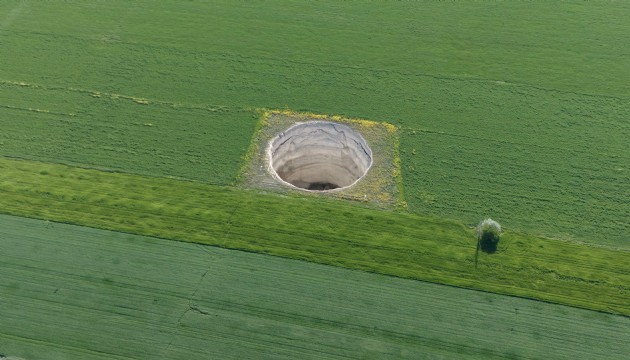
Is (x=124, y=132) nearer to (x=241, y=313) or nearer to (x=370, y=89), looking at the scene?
(x=241, y=313)

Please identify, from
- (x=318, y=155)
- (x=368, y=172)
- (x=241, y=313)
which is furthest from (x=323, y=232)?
(x=318, y=155)

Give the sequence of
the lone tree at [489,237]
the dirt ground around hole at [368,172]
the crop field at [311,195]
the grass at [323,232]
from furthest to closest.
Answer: the dirt ground around hole at [368,172] → the lone tree at [489,237] → the grass at [323,232] → the crop field at [311,195]

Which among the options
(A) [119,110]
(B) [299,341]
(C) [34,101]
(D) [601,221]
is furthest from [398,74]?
(C) [34,101]

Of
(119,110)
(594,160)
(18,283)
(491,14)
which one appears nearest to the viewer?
(18,283)

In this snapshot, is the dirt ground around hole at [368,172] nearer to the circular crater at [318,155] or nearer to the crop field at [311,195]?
the crop field at [311,195]

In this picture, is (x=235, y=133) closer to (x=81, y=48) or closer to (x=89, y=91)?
(x=89, y=91)

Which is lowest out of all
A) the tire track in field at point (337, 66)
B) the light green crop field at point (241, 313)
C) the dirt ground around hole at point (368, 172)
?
the light green crop field at point (241, 313)

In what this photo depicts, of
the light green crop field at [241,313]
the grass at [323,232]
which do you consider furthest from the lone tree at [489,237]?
the light green crop field at [241,313]

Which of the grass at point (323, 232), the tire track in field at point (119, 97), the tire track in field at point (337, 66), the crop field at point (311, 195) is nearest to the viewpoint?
the crop field at point (311, 195)
